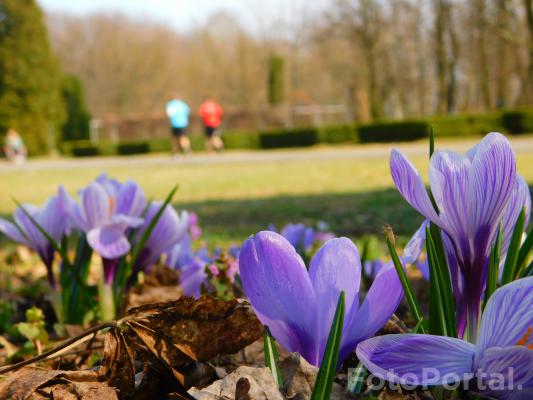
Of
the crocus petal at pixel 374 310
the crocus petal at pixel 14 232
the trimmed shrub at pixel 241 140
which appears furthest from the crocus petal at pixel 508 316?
the trimmed shrub at pixel 241 140

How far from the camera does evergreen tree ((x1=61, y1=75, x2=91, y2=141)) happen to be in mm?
41469

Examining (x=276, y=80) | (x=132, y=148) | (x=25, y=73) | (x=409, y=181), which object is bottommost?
(x=132, y=148)

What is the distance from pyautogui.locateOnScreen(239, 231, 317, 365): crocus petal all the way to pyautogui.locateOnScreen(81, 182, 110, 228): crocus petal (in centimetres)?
77

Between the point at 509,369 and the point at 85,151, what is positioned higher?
the point at 509,369

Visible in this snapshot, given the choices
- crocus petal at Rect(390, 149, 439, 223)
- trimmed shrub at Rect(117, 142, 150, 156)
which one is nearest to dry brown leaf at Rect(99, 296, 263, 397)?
crocus petal at Rect(390, 149, 439, 223)

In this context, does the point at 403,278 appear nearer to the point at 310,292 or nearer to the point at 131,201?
the point at 310,292

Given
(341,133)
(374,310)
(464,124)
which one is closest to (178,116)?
(341,133)

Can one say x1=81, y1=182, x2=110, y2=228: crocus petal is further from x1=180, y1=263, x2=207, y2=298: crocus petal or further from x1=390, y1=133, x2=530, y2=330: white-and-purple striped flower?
x1=390, y1=133, x2=530, y2=330: white-and-purple striped flower

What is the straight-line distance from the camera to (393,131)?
1061 inches

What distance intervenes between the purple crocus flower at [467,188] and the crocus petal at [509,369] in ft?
0.55

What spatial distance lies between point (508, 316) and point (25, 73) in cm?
3689

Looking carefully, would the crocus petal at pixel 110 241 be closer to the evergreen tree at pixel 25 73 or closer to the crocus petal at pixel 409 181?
the crocus petal at pixel 409 181

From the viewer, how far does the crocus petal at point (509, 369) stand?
573 millimetres

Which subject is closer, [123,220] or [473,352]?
[473,352]
